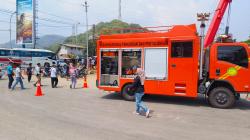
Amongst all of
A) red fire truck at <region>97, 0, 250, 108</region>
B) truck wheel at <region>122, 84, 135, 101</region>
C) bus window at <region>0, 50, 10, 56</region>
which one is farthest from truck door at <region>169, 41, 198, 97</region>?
bus window at <region>0, 50, 10, 56</region>

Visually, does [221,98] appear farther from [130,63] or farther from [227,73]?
[130,63]

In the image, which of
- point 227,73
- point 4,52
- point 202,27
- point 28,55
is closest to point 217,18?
point 202,27

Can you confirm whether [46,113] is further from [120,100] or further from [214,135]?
[214,135]

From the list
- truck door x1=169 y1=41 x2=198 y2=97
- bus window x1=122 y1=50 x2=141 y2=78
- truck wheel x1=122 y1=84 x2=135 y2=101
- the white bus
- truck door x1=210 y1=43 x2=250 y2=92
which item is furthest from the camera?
the white bus

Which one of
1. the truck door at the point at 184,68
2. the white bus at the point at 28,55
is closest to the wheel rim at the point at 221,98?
the truck door at the point at 184,68

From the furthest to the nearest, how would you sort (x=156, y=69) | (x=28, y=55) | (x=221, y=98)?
(x=28, y=55), (x=156, y=69), (x=221, y=98)

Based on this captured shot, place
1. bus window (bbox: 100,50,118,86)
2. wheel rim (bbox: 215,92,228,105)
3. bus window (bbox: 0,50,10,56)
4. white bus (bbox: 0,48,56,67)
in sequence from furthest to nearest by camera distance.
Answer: white bus (bbox: 0,48,56,67) < bus window (bbox: 0,50,10,56) < bus window (bbox: 100,50,118,86) < wheel rim (bbox: 215,92,228,105)

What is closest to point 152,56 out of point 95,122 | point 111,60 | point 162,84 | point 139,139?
point 162,84

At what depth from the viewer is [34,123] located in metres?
7.64

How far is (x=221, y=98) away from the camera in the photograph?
10.2m

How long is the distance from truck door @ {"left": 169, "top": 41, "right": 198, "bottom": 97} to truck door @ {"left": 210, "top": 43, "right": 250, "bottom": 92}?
→ 0.73 meters

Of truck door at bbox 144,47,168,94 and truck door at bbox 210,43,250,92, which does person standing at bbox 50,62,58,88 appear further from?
truck door at bbox 210,43,250,92

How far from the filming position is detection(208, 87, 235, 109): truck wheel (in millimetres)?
10062

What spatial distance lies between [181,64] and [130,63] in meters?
2.39
